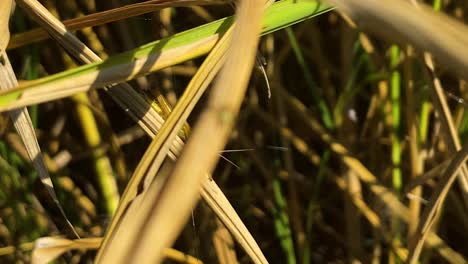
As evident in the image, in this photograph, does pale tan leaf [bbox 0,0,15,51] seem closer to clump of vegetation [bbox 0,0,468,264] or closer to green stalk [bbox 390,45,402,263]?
clump of vegetation [bbox 0,0,468,264]

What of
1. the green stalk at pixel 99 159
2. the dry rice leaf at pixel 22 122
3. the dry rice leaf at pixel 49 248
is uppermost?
the dry rice leaf at pixel 22 122

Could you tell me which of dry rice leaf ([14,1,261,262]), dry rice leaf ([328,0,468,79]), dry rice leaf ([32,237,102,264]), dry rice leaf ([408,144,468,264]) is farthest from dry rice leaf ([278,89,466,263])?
dry rice leaf ([328,0,468,79])

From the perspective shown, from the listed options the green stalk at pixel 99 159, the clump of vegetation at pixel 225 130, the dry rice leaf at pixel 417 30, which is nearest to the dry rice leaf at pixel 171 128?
the clump of vegetation at pixel 225 130

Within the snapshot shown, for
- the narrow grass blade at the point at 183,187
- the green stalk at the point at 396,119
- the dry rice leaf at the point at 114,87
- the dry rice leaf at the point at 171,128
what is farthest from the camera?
the green stalk at the point at 396,119

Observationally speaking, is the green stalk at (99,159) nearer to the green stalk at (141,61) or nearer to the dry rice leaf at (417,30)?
the green stalk at (141,61)

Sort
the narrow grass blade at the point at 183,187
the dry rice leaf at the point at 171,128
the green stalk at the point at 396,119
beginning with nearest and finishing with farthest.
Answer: the narrow grass blade at the point at 183,187 → the dry rice leaf at the point at 171,128 → the green stalk at the point at 396,119

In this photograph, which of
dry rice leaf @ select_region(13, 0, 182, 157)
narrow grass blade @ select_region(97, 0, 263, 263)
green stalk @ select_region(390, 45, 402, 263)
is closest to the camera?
narrow grass blade @ select_region(97, 0, 263, 263)

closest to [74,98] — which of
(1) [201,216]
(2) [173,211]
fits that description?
(1) [201,216]

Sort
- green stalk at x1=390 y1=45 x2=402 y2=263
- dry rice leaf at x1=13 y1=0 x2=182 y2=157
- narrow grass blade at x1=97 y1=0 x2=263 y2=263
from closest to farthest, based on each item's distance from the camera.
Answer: narrow grass blade at x1=97 y1=0 x2=263 y2=263
dry rice leaf at x1=13 y1=0 x2=182 y2=157
green stalk at x1=390 y1=45 x2=402 y2=263

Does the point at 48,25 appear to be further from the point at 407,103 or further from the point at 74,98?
the point at 407,103
